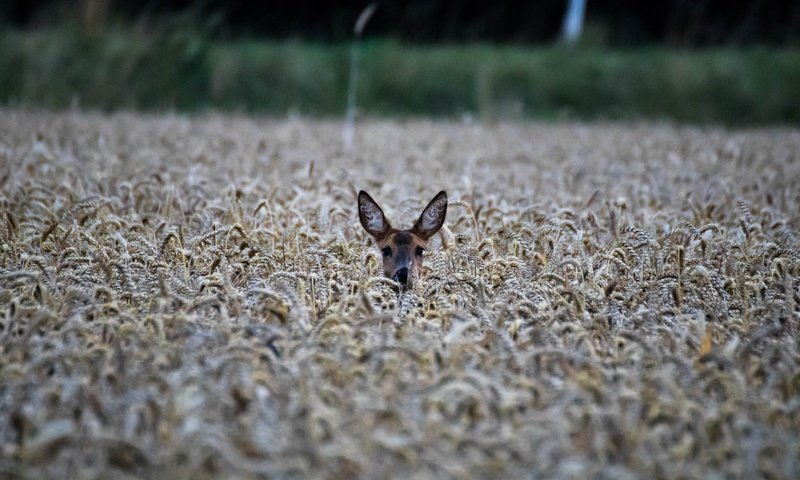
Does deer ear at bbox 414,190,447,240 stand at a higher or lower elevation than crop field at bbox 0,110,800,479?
higher

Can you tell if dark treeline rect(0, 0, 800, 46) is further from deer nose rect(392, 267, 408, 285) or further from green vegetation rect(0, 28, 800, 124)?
deer nose rect(392, 267, 408, 285)

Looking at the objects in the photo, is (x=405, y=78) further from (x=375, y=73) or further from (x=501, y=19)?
(x=501, y=19)

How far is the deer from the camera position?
6020 millimetres

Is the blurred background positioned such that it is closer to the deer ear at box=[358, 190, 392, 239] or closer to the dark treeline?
the dark treeline

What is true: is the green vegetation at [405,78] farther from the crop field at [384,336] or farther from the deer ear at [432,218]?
the deer ear at [432,218]

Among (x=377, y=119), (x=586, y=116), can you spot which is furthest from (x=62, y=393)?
(x=586, y=116)

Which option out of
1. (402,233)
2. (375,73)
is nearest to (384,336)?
(402,233)

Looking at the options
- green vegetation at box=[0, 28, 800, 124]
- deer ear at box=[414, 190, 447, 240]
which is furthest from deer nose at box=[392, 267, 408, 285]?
green vegetation at box=[0, 28, 800, 124]

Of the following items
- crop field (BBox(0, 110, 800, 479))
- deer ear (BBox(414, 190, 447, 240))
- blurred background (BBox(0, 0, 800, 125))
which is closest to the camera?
crop field (BBox(0, 110, 800, 479))

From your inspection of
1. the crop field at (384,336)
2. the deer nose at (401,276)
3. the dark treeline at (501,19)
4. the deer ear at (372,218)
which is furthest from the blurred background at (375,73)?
the deer nose at (401,276)

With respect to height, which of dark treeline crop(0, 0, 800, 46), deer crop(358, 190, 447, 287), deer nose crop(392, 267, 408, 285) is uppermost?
dark treeline crop(0, 0, 800, 46)

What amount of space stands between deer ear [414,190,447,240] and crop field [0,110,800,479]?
0.14 metres

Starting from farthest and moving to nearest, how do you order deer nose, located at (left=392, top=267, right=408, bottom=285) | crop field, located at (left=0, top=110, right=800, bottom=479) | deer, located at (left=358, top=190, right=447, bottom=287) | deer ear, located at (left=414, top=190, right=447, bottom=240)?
deer ear, located at (left=414, top=190, right=447, bottom=240), deer, located at (left=358, top=190, right=447, bottom=287), deer nose, located at (left=392, top=267, right=408, bottom=285), crop field, located at (left=0, top=110, right=800, bottom=479)

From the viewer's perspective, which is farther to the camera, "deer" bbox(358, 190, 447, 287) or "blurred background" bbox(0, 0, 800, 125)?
"blurred background" bbox(0, 0, 800, 125)
